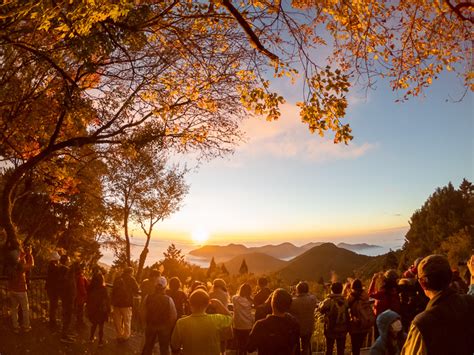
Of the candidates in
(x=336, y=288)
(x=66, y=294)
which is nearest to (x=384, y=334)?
(x=336, y=288)

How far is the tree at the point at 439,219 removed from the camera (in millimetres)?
65062

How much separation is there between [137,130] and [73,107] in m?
4.82

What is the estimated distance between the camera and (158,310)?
26.7 feet

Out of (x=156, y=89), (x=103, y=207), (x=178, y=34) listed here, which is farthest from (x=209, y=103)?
(x=103, y=207)

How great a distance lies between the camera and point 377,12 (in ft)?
27.1

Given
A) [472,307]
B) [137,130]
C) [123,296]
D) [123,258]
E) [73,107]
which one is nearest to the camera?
[472,307]

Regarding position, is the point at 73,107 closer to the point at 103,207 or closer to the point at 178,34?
the point at 178,34

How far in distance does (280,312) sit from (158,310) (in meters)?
3.95

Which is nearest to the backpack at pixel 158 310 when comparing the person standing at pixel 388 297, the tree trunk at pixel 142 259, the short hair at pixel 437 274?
the person standing at pixel 388 297

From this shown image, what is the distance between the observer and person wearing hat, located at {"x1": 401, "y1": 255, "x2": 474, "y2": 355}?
284cm

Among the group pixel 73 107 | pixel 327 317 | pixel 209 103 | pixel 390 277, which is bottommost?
pixel 327 317

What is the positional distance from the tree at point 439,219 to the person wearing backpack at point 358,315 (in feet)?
203

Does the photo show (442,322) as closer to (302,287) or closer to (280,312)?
(280,312)

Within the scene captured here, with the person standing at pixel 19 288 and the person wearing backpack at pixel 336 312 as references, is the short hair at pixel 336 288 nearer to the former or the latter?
the person wearing backpack at pixel 336 312
